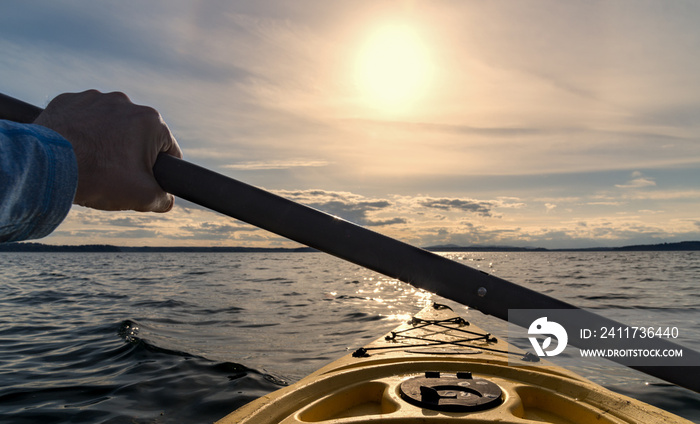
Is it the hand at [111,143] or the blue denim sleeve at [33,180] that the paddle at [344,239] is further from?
the blue denim sleeve at [33,180]

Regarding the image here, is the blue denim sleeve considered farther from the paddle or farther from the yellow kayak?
the yellow kayak

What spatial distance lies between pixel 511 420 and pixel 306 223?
→ 7.15 ft

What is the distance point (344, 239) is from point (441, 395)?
2.24 m

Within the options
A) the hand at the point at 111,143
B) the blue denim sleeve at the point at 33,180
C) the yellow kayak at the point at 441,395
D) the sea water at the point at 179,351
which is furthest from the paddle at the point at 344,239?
the sea water at the point at 179,351

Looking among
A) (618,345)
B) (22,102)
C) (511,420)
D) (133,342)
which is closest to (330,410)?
(511,420)

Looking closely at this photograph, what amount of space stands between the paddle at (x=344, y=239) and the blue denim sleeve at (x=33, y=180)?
383 millimetres

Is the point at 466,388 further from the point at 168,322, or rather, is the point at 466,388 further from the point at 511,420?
the point at 168,322

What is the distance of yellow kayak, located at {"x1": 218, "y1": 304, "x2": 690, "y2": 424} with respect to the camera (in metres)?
2.76

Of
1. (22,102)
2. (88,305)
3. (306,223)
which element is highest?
(22,102)

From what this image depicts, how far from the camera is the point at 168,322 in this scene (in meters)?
10.3

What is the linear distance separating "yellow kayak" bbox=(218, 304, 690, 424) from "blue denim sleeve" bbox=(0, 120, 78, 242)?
2302mm

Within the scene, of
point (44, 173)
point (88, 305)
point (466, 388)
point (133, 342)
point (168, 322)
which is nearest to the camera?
point (44, 173)

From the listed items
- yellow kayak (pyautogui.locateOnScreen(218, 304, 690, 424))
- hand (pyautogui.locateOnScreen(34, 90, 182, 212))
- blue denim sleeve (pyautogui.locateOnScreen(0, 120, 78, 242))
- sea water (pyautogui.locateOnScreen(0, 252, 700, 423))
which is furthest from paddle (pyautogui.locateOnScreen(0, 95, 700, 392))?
sea water (pyautogui.locateOnScreen(0, 252, 700, 423))

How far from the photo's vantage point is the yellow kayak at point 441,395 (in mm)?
2758
